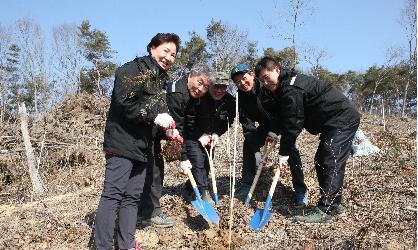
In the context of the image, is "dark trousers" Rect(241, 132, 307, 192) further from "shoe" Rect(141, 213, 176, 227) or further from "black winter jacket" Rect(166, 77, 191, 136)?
"shoe" Rect(141, 213, 176, 227)

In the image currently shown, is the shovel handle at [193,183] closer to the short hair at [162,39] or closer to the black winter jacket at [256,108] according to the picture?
the black winter jacket at [256,108]

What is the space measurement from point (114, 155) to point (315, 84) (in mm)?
2189

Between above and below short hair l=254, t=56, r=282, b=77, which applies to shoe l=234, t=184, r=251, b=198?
below

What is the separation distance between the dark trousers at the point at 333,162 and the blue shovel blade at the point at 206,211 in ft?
3.73

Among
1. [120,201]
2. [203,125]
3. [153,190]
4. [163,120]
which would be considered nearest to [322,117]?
[203,125]

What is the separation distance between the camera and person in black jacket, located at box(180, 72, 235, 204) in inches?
176

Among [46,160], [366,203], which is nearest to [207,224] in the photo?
[366,203]

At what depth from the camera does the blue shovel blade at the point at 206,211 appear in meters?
4.03

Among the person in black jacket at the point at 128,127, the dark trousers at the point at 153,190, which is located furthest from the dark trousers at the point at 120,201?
the dark trousers at the point at 153,190

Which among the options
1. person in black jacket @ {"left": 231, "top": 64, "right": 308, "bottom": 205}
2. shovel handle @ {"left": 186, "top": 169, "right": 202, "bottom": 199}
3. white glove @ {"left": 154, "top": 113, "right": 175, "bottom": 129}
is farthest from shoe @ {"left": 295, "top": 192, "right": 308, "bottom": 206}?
white glove @ {"left": 154, "top": 113, "right": 175, "bottom": 129}

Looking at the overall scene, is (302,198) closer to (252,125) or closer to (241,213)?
(241,213)

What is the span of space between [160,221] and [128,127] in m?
1.36

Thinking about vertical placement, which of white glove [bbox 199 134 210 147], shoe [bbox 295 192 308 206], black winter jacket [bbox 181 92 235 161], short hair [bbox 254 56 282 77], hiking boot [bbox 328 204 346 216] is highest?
short hair [bbox 254 56 282 77]

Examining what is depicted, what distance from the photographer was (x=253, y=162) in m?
5.06
